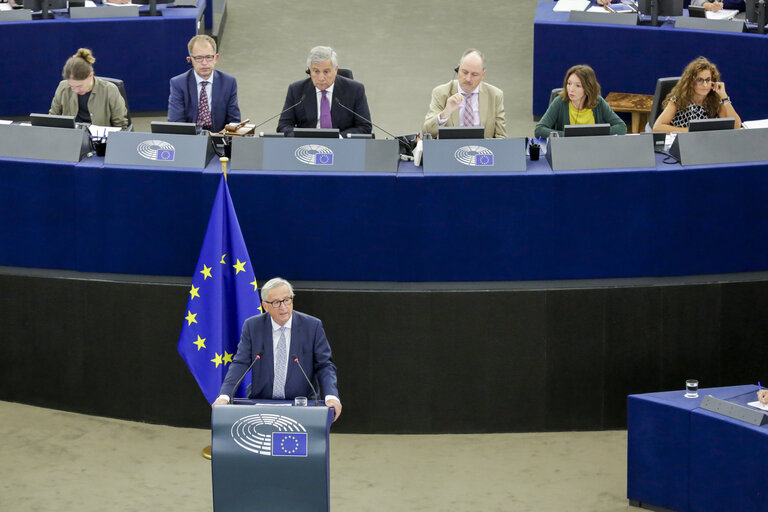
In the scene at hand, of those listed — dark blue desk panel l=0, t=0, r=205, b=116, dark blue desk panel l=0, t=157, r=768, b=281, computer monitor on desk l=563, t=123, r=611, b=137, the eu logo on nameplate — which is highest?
dark blue desk panel l=0, t=0, r=205, b=116

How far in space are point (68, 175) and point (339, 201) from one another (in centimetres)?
145

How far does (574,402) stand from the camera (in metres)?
7.24

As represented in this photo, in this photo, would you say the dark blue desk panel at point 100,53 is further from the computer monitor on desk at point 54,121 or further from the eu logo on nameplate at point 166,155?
the eu logo on nameplate at point 166,155

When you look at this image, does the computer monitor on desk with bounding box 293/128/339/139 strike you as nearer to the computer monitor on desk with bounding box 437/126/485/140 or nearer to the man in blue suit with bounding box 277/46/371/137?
the computer monitor on desk with bounding box 437/126/485/140

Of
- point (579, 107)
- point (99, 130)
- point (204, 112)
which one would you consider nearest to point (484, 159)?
point (579, 107)

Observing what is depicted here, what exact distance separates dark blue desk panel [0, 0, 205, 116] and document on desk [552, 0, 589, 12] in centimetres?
318

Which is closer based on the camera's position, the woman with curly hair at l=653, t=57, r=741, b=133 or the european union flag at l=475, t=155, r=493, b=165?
the european union flag at l=475, t=155, r=493, b=165

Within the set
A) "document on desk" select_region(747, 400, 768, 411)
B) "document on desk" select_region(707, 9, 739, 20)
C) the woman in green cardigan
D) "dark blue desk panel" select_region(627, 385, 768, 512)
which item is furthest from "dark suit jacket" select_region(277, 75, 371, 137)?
"document on desk" select_region(707, 9, 739, 20)

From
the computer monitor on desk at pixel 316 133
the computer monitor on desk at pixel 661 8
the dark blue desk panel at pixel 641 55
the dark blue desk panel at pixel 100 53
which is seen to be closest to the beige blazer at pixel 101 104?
the computer monitor on desk at pixel 316 133

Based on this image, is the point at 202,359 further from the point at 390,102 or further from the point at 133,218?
the point at 390,102

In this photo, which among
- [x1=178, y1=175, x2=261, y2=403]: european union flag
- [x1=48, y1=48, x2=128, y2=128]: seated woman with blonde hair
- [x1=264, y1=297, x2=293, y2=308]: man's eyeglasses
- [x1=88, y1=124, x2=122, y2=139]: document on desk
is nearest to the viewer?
[x1=264, y1=297, x2=293, y2=308]: man's eyeglasses

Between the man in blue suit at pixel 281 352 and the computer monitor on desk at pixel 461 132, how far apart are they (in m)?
1.47

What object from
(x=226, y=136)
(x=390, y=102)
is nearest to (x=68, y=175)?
(x=226, y=136)

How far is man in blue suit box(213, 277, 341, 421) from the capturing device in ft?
20.0
